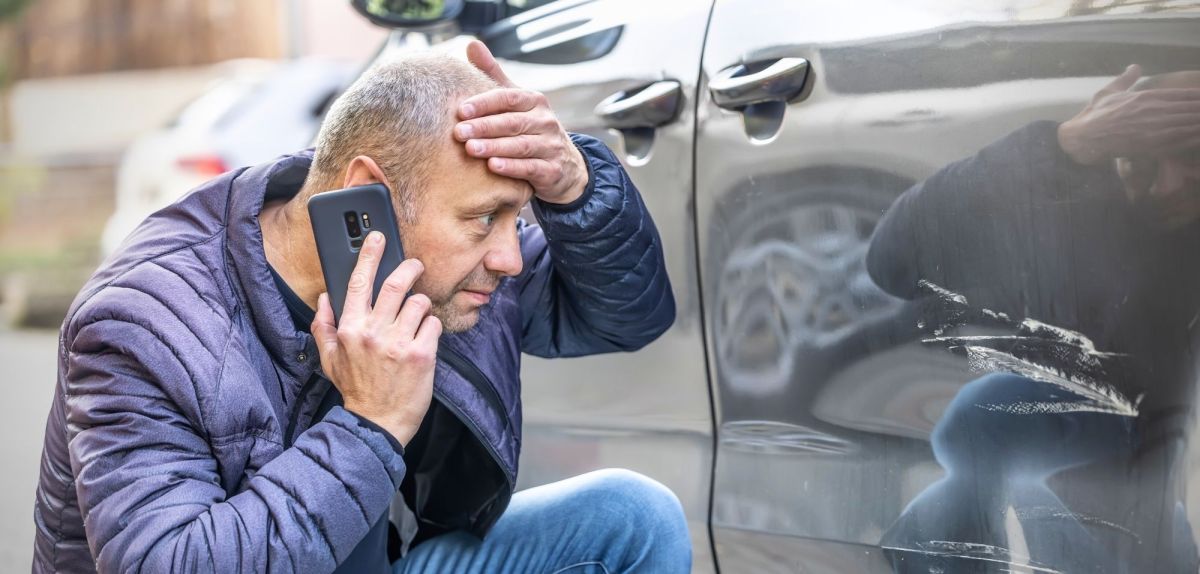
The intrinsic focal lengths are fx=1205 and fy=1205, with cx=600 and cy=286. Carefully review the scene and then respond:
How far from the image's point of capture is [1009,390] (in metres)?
1.50

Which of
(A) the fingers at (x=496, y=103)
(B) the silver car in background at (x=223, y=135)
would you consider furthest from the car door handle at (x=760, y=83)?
(B) the silver car in background at (x=223, y=135)

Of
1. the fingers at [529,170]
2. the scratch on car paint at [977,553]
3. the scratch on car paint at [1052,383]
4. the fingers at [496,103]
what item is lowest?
the scratch on car paint at [977,553]

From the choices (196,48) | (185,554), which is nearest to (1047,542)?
(185,554)

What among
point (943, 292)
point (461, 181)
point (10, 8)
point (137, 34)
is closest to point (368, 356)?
point (461, 181)

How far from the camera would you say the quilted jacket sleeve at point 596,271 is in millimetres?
1804

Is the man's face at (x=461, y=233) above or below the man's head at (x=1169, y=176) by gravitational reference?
below

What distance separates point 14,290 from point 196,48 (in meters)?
6.32

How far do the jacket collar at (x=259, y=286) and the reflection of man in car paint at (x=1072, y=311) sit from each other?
2.52 feet

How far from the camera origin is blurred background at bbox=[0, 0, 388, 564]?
5.05 meters

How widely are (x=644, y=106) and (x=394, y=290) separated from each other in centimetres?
60

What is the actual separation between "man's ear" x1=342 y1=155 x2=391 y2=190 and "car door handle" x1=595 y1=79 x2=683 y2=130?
50cm

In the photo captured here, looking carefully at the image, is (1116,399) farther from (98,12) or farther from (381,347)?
(98,12)

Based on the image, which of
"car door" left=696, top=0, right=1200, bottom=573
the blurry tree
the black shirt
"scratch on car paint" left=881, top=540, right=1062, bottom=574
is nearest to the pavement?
the black shirt

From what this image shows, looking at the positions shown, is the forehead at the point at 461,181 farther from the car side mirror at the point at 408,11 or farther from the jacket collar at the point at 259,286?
the car side mirror at the point at 408,11
